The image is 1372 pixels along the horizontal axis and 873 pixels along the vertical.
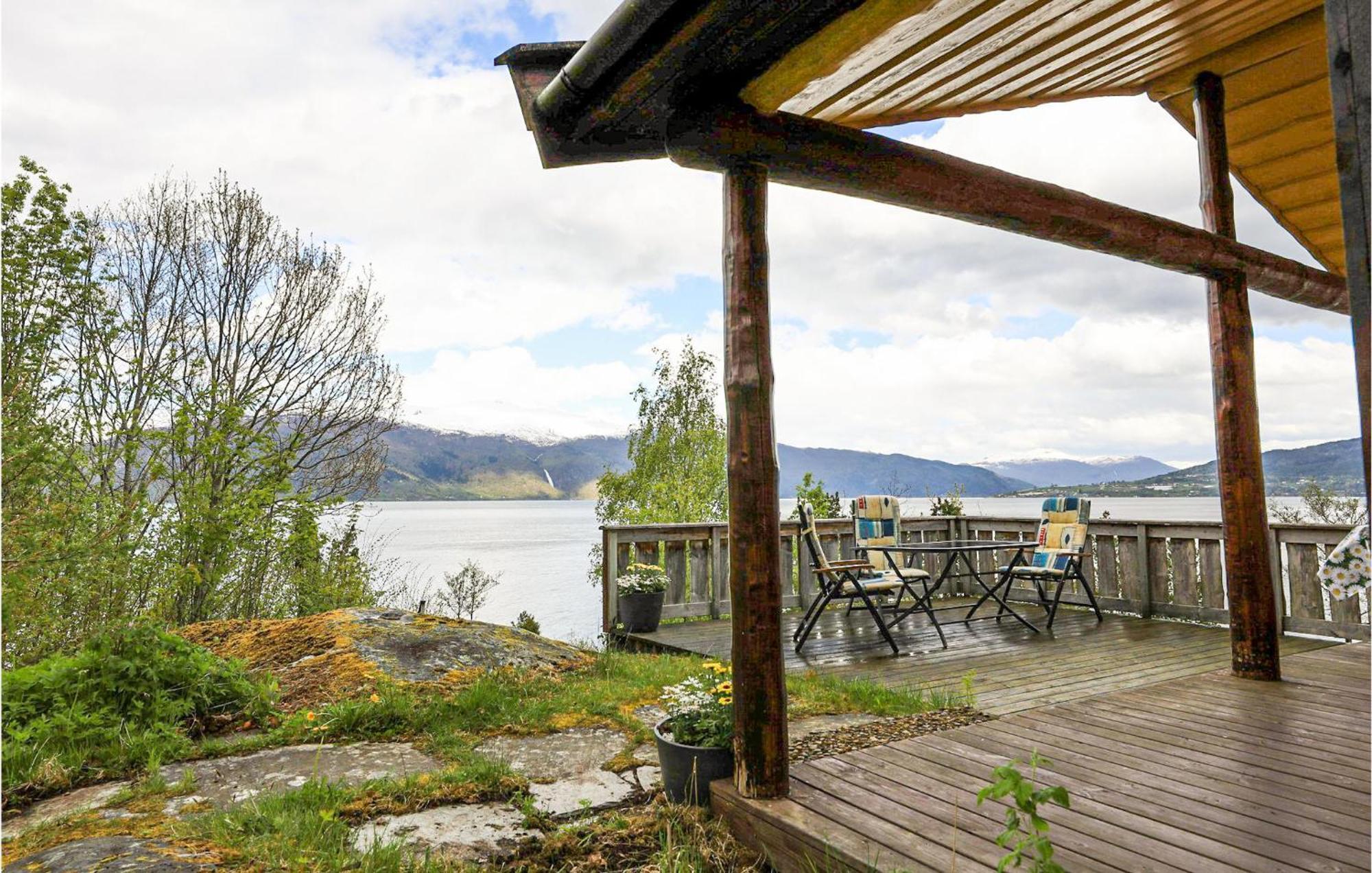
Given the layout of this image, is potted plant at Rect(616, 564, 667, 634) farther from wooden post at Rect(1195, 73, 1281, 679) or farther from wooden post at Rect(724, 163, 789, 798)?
wooden post at Rect(1195, 73, 1281, 679)

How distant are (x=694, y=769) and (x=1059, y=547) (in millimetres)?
4683

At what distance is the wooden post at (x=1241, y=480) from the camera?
3846mm

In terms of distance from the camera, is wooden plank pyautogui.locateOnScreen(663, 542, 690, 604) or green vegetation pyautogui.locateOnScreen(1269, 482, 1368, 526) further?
green vegetation pyautogui.locateOnScreen(1269, 482, 1368, 526)

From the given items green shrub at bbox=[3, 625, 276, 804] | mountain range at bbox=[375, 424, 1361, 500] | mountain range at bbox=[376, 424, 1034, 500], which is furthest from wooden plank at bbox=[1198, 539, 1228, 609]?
mountain range at bbox=[376, 424, 1034, 500]

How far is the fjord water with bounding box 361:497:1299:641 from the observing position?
10688 mm

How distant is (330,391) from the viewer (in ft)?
33.2

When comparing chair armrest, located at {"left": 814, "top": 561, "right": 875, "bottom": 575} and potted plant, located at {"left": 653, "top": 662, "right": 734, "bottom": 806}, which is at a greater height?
chair armrest, located at {"left": 814, "top": 561, "right": 875, "bottom": 575}

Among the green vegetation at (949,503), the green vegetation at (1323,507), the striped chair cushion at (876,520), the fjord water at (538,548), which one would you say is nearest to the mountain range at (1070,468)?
the fjord water at (538,548)

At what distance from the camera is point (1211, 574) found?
591cm

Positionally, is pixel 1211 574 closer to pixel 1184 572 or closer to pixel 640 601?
pixel 1184 572

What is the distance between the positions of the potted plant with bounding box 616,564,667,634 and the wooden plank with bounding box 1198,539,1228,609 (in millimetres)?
4369

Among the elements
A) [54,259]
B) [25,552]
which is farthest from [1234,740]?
[54,259]

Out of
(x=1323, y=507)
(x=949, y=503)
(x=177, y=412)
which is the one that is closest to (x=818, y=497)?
(x=949, y=503)

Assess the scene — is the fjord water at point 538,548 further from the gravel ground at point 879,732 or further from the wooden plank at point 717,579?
the gravel ground at point 879,732
